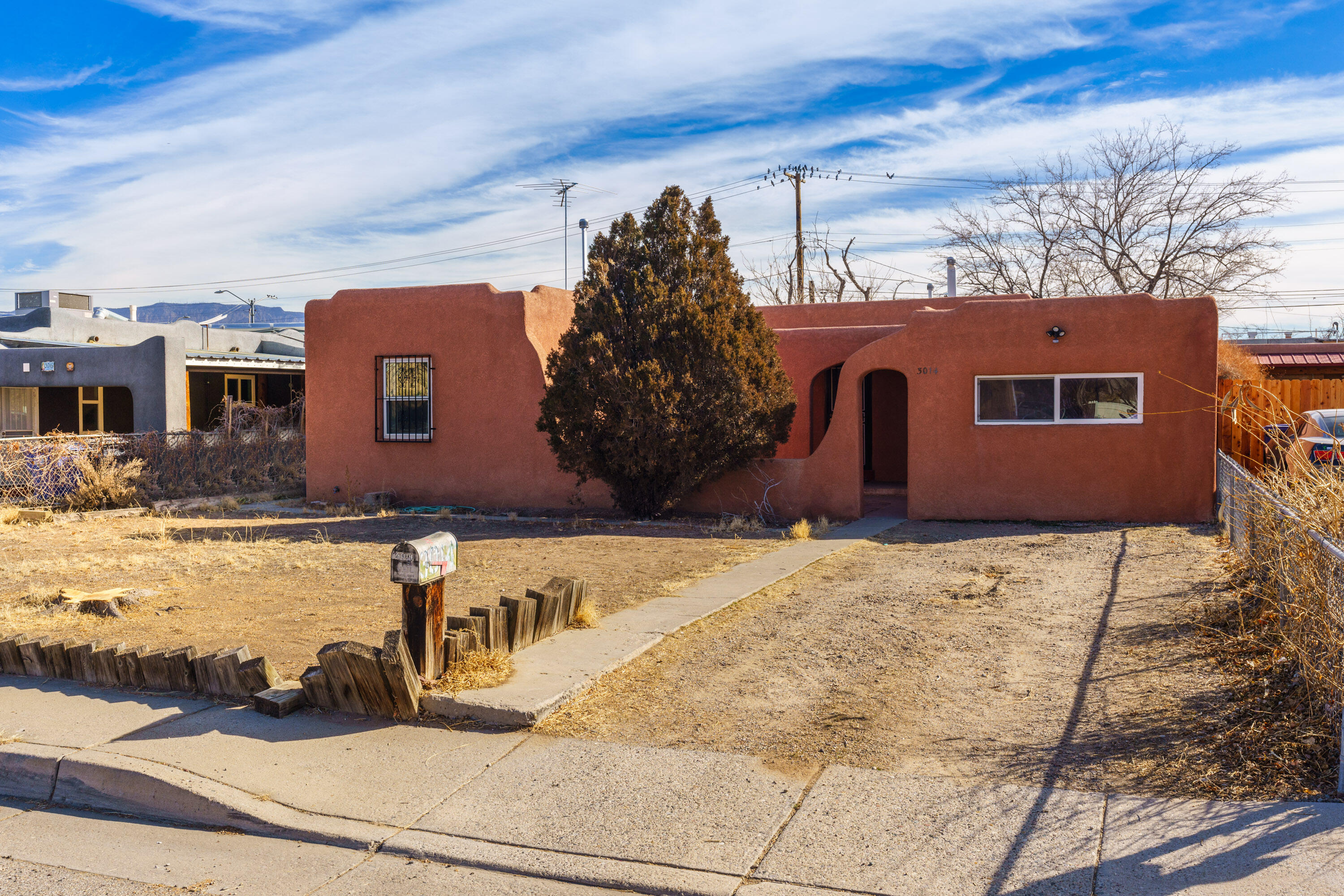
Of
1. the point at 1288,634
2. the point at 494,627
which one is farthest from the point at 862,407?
the point at 494,627

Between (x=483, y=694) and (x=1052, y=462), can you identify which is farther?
(x=1052, y=462)

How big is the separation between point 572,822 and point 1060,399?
37.2ft

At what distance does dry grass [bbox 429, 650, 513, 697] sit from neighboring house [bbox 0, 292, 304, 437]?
20782mm

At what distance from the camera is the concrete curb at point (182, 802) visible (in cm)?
426

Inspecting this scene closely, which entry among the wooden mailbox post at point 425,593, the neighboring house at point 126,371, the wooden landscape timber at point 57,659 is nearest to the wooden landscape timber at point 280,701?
the wooden mailbox post at point 425,593

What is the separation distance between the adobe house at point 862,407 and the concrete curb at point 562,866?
1074 cm

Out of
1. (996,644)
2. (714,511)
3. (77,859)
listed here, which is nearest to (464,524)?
(714,511)

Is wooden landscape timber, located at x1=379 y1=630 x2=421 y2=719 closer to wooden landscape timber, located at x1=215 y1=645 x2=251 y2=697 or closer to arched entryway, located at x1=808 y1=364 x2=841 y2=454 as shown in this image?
wooden landscape timber, located at x1=215 y1=645 x2=251 y2=697

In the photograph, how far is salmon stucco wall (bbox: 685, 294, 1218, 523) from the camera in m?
13.3

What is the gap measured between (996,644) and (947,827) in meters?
3.11

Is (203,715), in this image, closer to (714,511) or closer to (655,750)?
(655,750)

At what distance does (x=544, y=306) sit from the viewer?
16641 mm

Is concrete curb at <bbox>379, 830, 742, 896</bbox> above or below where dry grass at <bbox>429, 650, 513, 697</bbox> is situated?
below

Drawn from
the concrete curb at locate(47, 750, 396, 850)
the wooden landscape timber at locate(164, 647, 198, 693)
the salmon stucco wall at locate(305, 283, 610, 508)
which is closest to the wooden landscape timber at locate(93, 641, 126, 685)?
the wooden landscape timber at locate(164, 647, 198, 693)
